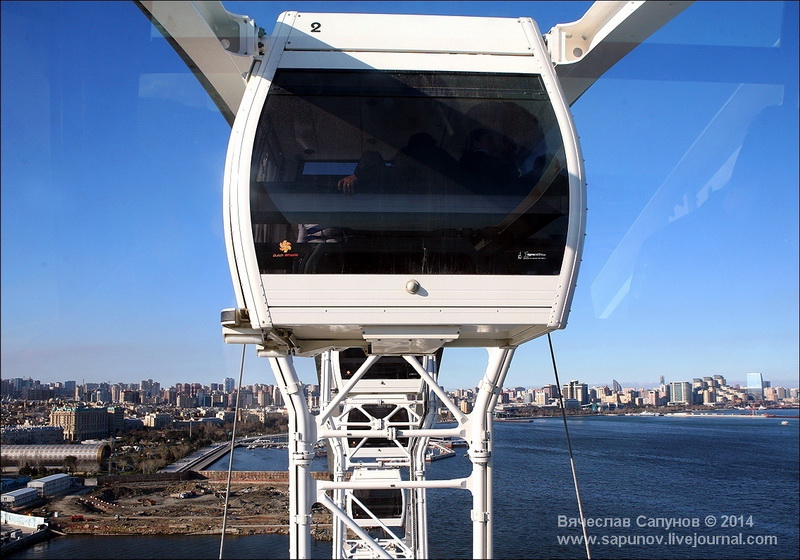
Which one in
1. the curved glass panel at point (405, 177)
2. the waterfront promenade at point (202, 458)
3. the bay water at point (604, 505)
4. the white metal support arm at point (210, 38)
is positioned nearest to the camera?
the white metal support arm at point (210, 38)

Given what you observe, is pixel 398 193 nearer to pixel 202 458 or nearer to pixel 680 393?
pixel 202 458

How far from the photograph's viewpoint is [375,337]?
323 centimetres

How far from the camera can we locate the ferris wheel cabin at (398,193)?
304cm

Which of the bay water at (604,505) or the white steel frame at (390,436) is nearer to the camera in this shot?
the white steel frame at (390,436)

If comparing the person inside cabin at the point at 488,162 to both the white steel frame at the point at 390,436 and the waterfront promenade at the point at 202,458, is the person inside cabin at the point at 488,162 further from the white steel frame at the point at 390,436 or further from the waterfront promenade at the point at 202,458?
the waterfront promenade at the point at 202,458

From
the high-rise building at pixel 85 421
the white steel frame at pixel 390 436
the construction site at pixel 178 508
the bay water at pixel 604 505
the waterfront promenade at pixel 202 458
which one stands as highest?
the white steel frame at pixel 390 436

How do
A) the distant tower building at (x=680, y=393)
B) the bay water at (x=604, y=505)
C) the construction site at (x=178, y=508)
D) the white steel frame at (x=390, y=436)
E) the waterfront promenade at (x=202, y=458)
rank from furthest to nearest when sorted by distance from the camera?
the distant tower building at (x=680, y=393), the waterfront promenade at (x=202, y=458), the construction site at (x=178, y=508), the bay water at (x=604, y=505), the white steel frame at (x=390, y=436)

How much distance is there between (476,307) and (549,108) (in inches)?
43.2

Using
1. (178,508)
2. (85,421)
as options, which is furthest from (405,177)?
(178,508)

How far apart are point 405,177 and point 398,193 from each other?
0.31 ft

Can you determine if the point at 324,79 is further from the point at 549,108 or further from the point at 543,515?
the point at 543,515

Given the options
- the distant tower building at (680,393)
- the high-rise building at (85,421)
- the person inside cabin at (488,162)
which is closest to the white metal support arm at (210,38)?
the person inside cabin at (488,162)

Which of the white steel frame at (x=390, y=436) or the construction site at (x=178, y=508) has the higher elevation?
the white steel frame at (x=390, y=436)

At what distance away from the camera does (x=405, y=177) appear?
311 centimetres
